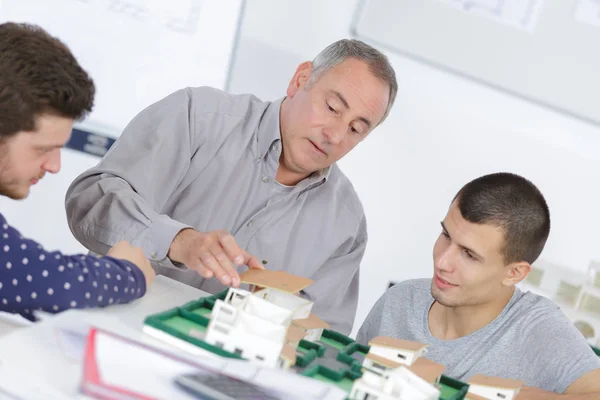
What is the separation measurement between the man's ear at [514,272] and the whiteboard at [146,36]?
5.27ft

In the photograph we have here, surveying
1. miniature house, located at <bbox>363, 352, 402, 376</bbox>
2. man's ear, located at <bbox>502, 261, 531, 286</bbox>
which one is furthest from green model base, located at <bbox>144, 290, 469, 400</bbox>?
man's ear, located at <bbox>502, 261, 531, 286</bbox>

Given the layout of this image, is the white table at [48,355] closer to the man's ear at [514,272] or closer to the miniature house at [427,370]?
the miniature house at [427,370]

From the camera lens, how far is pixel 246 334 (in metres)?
1.20

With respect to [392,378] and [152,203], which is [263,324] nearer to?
[392,378]

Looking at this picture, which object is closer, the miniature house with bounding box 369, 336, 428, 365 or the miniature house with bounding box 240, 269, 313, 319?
the miniature house with bounding box 369, 336, 428, 365

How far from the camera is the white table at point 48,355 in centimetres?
98

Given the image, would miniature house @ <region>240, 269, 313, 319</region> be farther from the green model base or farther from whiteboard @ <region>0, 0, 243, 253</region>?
whiteboard @ <region>0, 0, 243, 253</region>

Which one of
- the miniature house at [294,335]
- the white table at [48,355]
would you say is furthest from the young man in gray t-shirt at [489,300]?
the white table at [48,355]

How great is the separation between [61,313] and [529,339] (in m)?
1.09

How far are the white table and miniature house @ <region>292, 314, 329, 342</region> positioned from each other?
28 centimetres

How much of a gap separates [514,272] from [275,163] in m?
0.70

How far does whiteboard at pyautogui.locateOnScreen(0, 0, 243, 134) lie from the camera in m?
3.10

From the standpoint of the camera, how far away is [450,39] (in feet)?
9.85

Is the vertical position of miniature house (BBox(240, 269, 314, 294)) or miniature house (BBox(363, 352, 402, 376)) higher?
miniature house (BBox(240, 269, 314, 294))
